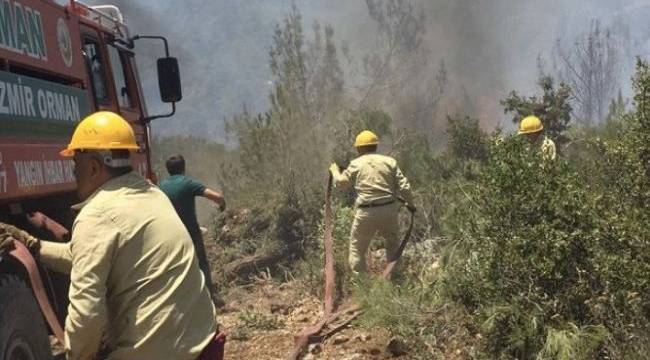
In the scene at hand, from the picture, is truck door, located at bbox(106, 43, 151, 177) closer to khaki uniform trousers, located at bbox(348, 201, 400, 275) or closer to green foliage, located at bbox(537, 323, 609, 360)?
khaki uniform trousers, located at bbox(348, 201, 400, 275)

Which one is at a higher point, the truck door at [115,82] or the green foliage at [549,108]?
the truck door at [115,82]

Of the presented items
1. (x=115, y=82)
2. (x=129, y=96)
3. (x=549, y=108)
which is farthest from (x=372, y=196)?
(x=549, y=108)

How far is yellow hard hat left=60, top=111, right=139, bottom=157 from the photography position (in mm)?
2664

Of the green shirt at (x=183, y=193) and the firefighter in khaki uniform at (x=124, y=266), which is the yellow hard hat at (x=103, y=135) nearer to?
the firefighter in khaki uniform at (x=124, y=266)

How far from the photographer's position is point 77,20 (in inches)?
206

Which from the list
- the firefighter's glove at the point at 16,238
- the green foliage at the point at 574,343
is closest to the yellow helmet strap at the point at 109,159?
the firefighter's glove at the point at 16,238

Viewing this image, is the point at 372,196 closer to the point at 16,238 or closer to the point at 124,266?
the point at 16,238

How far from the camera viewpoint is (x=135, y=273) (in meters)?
2.58

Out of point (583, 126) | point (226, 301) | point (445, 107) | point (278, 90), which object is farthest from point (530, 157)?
point (445, 107)

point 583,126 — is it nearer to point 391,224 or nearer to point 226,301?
point 391,224

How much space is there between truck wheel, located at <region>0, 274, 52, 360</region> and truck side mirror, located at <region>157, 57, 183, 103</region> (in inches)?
126

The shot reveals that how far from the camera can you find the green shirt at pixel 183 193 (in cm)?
720

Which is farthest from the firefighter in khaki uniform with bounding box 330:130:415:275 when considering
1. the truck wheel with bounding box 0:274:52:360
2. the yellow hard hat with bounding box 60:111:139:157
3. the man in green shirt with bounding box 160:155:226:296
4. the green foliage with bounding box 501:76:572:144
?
the yellow hard hat with bounding box 60:111:139:157

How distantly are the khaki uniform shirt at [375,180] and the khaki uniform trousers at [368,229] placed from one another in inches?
4.0
